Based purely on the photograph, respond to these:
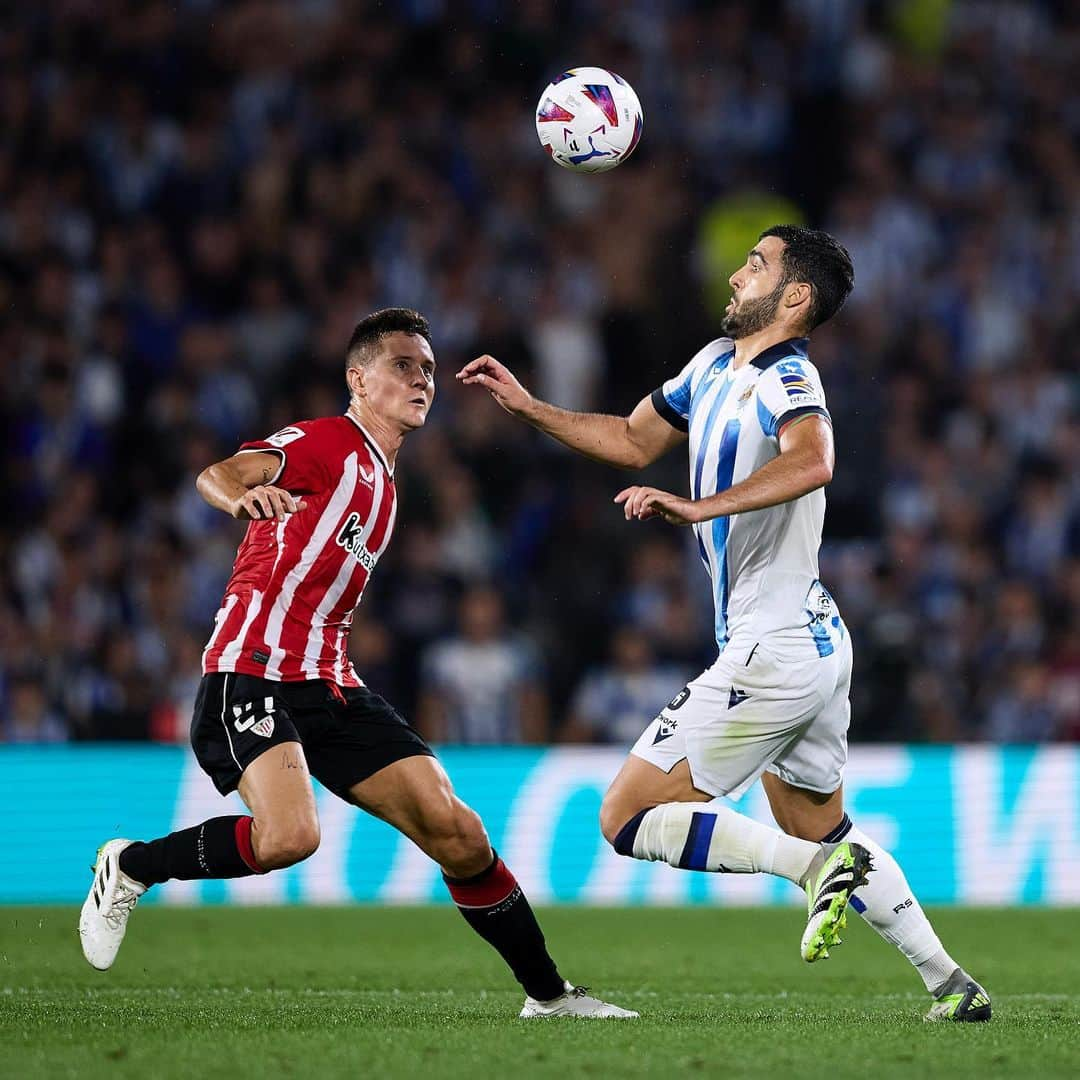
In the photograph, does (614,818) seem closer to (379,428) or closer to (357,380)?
(379,428)

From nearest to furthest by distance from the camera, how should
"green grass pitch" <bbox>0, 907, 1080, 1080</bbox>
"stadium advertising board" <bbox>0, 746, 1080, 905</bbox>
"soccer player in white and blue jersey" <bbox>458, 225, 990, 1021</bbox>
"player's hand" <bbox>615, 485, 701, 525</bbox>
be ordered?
"green grass pitch" <bbox>0, 907, 1080, 1080</bbox>
"player's hand" <bbox>615, 485, 701, 525</bbox>
"soccer player in white and blue jersey" <bbox>458, 225, 990, 1021</bbox>
"stadium advertising board" <bbox>0, 746, 1080, 905</bbox>

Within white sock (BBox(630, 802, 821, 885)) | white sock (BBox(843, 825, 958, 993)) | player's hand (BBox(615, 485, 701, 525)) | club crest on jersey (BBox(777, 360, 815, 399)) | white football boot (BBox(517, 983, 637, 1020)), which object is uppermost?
club crest on jersey (BBox(777, 360, 815, 399))

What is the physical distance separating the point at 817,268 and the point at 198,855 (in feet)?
8.84

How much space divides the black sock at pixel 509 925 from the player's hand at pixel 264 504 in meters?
1.40

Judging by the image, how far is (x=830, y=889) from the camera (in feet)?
17.1

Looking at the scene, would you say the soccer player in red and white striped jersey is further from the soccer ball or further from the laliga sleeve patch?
the soccer ball

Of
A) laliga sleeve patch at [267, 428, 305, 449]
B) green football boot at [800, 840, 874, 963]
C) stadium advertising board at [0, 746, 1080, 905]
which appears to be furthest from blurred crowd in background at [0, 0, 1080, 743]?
green football boot at [800, 840, 874, 963]

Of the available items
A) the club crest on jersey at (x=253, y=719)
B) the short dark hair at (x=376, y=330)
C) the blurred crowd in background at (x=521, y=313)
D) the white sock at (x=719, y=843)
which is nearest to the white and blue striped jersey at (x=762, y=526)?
the white sock at (x=719, y=843)

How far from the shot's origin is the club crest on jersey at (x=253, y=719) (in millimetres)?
5809

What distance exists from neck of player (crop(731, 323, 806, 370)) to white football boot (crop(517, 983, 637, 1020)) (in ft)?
6.79

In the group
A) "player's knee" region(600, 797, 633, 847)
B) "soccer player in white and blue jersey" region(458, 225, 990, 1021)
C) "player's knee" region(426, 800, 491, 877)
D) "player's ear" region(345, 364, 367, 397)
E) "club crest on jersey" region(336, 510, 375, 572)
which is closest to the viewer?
"soccer player in white and blue jersey" region(458, 225, 990, 1021)

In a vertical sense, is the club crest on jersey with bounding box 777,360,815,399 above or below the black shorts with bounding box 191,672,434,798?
above

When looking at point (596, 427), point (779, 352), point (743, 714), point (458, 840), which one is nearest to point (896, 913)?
point (743, 714)

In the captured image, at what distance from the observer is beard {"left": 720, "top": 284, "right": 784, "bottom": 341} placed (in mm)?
5922
